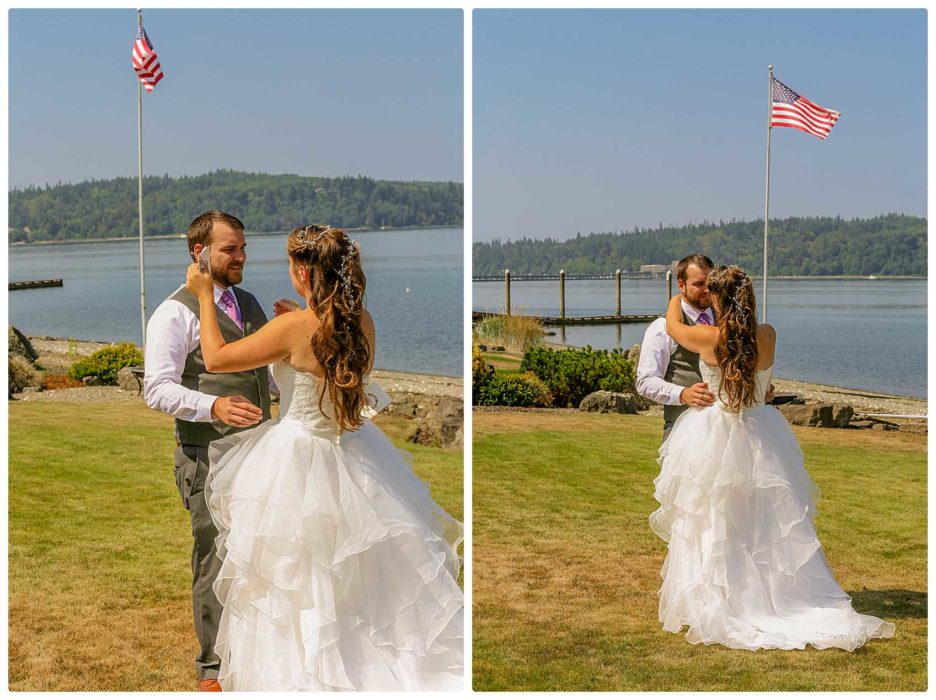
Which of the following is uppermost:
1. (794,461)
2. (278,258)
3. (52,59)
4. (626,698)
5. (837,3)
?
(52,59)

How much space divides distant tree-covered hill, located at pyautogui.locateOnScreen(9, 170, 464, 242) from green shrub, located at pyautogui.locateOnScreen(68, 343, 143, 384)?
1492 mm

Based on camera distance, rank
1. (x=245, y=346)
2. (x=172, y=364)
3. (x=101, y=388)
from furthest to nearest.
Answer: (x=101, y=388) → (x=172, y=364) → (x=245, y=346)

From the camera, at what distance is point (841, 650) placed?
16.5 ft

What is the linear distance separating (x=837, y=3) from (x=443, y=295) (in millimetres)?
8798

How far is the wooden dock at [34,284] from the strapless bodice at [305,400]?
31.1 ft

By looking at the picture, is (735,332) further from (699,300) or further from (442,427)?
(442,427)

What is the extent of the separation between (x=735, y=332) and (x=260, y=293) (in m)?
8.49

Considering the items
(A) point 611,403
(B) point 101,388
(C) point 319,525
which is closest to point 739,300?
(C) point 319,525

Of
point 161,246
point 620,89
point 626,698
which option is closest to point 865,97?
point 620,89

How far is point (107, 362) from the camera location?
489 inches

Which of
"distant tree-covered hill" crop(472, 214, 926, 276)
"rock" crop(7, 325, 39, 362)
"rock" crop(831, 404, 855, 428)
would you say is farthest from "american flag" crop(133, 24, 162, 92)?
"rock" crop(831, 404, 855, 428)

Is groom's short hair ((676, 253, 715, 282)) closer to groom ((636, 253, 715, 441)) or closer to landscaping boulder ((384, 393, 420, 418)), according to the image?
groom ((636, 253, 715, 441))

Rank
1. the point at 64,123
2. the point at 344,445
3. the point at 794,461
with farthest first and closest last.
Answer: the point at 64,123 < the point at 794,461 < the point at 344,445

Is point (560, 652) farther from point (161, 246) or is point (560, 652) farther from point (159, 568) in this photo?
point (161, 246)
